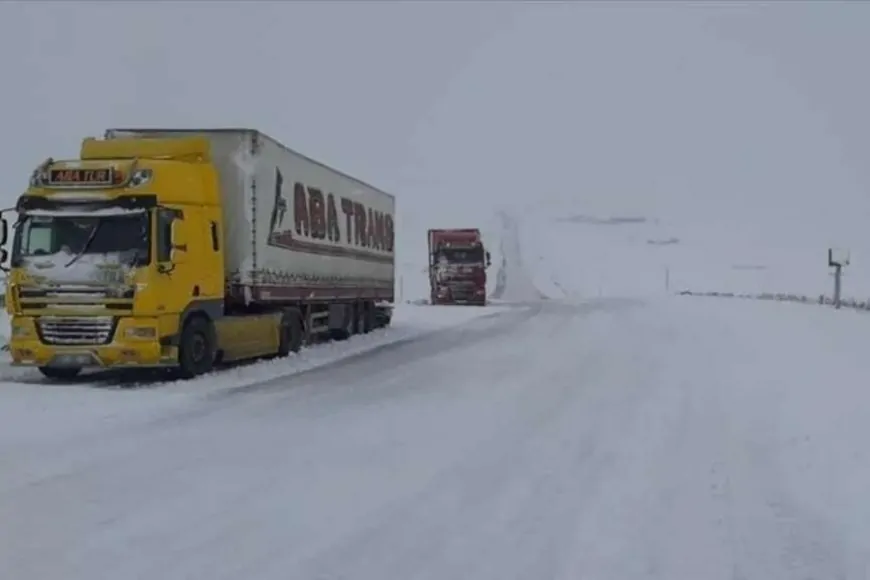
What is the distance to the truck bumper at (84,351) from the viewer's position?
14992 mm

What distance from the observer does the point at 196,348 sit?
16391 mm

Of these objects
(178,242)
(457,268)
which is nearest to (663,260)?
(457,268)

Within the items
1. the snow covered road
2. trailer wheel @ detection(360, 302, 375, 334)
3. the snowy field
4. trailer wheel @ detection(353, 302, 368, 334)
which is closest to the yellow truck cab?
the snow covered road

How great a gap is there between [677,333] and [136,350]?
13222 mm

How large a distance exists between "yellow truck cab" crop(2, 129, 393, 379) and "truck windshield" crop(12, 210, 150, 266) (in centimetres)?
1

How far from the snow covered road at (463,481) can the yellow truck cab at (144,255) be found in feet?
4.91

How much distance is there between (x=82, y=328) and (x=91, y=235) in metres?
1.33

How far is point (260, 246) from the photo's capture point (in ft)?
59.6

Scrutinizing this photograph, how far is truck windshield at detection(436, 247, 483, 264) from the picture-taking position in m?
43.1

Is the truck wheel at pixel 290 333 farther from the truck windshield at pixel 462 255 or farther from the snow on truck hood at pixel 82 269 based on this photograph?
the truck windshield at pixel 462 255

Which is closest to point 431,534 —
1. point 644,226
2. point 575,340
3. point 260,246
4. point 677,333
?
point 260,246

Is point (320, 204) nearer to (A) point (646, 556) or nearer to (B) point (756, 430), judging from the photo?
(B) point (756, 430)

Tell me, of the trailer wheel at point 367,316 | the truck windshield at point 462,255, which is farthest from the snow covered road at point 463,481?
the truck windshield at point 462,255

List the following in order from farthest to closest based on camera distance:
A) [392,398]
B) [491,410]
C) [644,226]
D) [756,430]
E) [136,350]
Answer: [644,226]
[136,350]
[392,398]
[491,410]
[756,430]
